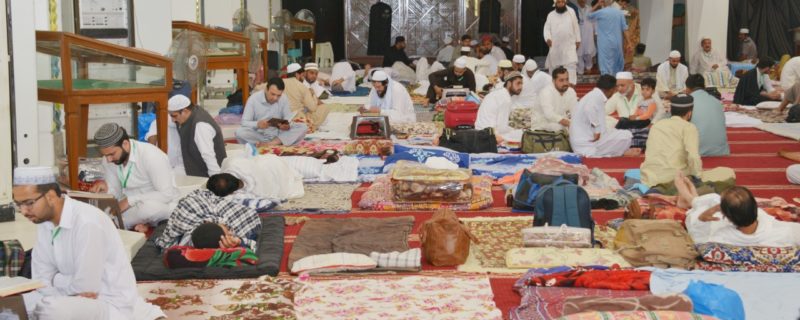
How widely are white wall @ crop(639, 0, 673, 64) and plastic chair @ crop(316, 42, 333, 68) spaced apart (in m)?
5.27

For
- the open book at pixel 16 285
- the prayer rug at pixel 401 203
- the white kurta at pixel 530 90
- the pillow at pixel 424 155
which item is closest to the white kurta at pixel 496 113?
the white kurta at pixel 530 90

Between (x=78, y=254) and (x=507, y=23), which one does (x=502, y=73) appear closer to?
(x=507, y=23)

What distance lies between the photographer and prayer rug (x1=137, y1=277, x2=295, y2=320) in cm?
492

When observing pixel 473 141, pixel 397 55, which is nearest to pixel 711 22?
pixel 397 55

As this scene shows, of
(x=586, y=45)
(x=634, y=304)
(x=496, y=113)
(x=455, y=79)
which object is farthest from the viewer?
(x=586, y=45)

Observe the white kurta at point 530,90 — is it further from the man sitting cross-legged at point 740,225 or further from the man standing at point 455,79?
the man sitting cross-legged at point 740,225

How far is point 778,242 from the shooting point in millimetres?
5531

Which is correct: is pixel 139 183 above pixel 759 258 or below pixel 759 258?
above

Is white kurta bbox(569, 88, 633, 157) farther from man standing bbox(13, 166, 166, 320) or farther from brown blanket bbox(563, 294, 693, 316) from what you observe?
man standing bbox(13, 166, 166, 320)

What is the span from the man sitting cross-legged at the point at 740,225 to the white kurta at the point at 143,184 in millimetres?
2903

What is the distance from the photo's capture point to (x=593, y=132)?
936 cm

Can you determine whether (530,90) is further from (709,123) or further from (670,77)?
(670,77)

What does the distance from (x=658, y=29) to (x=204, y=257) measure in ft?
45.0

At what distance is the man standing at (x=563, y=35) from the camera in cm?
1452
